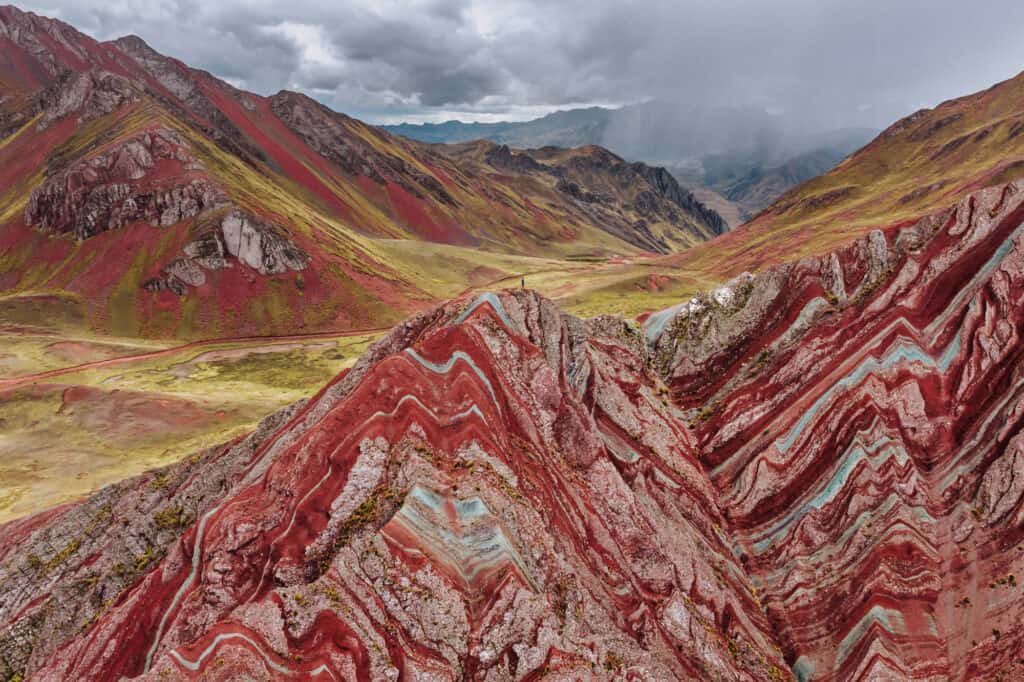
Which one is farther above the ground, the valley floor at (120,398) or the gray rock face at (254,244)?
the gray rock face at (254,244)

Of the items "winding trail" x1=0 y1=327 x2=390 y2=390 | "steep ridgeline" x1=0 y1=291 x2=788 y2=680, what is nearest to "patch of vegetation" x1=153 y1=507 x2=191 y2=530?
"steep ridgeline" x1=0 y1=291 x2=788 y2=680

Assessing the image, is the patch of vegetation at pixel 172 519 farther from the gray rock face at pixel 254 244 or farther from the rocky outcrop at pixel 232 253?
the gray rock face at pixel 254 244

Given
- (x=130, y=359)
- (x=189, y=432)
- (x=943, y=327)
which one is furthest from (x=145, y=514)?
(x=130, y=359)

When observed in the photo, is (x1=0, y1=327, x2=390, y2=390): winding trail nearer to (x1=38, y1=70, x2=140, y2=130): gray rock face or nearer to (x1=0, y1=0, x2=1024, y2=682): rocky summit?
(x1=0, y1=0, x2=1024, y2=682): rocky summit

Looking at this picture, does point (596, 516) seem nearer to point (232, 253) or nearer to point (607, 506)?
point (607, 506)

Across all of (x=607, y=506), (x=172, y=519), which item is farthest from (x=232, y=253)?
(x=607, y=506)

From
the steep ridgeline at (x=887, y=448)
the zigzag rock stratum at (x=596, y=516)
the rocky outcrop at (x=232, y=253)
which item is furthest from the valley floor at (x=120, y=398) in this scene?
the steep ridgeline at (x=887, y=448)

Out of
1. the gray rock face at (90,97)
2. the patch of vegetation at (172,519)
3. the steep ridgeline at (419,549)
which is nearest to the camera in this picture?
the steep ridgeline at (419,549)
